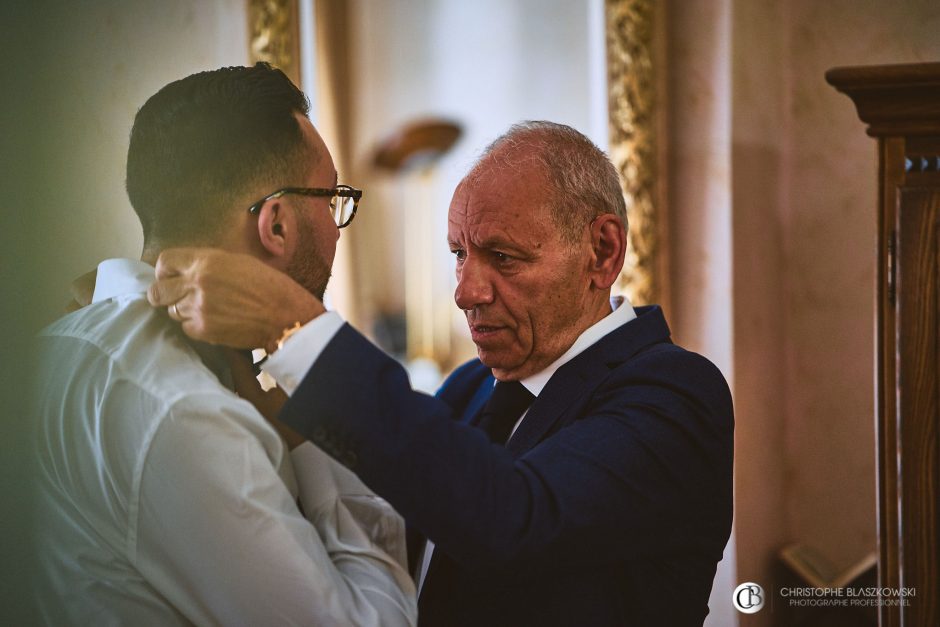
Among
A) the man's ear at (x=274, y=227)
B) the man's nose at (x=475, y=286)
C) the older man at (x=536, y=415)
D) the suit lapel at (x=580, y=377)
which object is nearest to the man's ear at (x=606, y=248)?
the older man at (x=536, y=415)

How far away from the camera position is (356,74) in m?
3.74

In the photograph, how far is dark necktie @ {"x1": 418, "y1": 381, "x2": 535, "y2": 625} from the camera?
1.43 meters

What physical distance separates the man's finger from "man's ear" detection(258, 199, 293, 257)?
0.23m

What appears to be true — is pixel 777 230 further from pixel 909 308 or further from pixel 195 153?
pixel 195 153

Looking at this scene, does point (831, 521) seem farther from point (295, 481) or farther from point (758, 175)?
point (295, 481)

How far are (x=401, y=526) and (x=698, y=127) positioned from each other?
7.13 feet

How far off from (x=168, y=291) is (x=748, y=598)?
8.47ft

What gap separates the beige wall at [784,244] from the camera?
2.96 meters

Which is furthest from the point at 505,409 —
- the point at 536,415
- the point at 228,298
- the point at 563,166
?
the point at 228,298

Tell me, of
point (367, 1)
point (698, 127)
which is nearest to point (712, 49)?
point (698, 127)

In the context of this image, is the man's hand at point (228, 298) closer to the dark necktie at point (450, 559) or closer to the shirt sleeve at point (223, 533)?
the shirt sleeve at point (223, 533)

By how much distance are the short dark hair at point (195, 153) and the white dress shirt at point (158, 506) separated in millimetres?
220

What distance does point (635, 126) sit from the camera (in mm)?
3012

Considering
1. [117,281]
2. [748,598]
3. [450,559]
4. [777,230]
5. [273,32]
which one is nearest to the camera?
[117,281]
